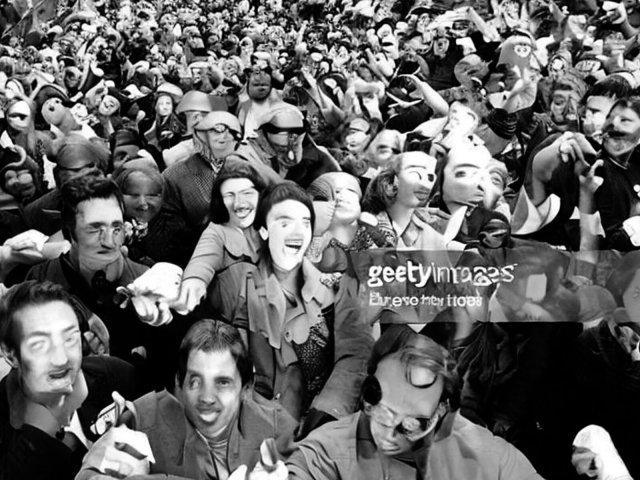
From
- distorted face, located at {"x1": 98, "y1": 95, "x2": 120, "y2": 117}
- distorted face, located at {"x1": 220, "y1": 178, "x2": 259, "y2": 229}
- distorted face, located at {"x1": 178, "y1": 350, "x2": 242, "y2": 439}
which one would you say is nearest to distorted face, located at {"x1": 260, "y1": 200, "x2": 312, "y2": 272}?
distorted face, located at {"x1": 220, "y1": 178, "x2": 259, "y2": 229}

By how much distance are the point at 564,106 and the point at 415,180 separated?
2.66 m

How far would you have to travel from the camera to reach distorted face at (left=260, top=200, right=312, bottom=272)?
235 inches

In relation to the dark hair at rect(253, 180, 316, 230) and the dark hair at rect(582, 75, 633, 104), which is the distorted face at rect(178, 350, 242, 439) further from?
the dark hair at rect(582, 75, 633, 104)

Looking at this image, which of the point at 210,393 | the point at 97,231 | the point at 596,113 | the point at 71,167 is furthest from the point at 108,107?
the point at 210,393

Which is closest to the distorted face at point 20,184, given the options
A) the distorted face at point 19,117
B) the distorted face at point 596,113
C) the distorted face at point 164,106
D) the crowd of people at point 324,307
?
the crowd of people at point 324,307

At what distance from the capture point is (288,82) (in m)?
11.2

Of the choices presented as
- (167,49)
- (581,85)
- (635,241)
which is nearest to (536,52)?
(581,85)

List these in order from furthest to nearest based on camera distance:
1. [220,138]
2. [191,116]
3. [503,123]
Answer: [191,116]
[503,123]
[220,138]

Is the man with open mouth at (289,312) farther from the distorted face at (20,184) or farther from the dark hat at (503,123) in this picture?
the dark hat at (503,123)

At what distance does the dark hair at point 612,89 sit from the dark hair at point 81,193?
150 inches

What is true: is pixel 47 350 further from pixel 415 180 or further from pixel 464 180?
pixel 464 180

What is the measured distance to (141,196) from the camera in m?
7.04

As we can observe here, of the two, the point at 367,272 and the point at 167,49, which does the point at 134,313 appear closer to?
the point at 367,272

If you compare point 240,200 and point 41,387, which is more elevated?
point 240,200
